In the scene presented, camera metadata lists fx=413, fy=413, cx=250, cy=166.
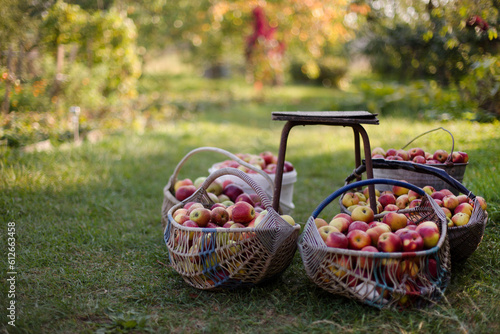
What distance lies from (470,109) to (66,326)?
6.67 m

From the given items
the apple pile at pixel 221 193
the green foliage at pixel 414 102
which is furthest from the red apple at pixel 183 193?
the green foliage at pixel 414 102

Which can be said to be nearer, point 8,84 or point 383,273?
point 383,273

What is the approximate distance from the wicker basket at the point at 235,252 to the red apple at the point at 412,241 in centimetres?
57

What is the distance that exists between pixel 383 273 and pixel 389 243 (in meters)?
0.16

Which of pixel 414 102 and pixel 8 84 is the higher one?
pixel 414 102

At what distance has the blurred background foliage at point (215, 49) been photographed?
17.9ft

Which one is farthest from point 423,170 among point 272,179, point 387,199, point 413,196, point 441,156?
point 272,179

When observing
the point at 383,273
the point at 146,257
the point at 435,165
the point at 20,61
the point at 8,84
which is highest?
the point at 20,61

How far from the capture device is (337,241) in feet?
7.00

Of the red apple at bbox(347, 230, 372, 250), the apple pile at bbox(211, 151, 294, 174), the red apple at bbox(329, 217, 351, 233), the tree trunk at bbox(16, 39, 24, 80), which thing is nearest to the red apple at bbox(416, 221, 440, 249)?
the red apple at bbox(347, 230, 372, 250)

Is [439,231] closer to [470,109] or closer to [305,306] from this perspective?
[305,306]

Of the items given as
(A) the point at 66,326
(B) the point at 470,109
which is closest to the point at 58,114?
(A) the point at 66,326

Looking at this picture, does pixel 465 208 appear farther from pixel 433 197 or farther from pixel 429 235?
pixel 429 235

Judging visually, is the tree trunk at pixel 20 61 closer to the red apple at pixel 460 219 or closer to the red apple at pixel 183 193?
the red apple at pixel 183 193
